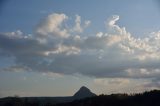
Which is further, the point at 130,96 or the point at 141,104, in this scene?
the point at 130,96

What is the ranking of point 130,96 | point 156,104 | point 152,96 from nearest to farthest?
point 156,104, point 152,96, point 130,96

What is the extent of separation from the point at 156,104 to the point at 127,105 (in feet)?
62.2

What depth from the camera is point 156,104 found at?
161625 mm

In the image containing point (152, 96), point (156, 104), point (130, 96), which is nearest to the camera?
point (156, 104)

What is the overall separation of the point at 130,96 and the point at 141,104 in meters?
20.4

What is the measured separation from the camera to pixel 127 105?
7003 inches

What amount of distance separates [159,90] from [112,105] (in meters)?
25.2

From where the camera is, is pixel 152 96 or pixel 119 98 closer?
pixel 152 96

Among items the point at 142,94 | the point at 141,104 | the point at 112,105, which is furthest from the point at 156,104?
the point at 112,105

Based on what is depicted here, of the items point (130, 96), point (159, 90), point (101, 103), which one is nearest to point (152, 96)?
point (159, 90)

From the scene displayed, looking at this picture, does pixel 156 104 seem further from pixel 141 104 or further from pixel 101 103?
pixel 101 103

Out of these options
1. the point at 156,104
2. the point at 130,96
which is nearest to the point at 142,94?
the point at 130,96

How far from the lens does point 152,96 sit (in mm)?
174250

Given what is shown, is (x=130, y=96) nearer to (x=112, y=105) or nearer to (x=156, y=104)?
(x=112, y=105)
